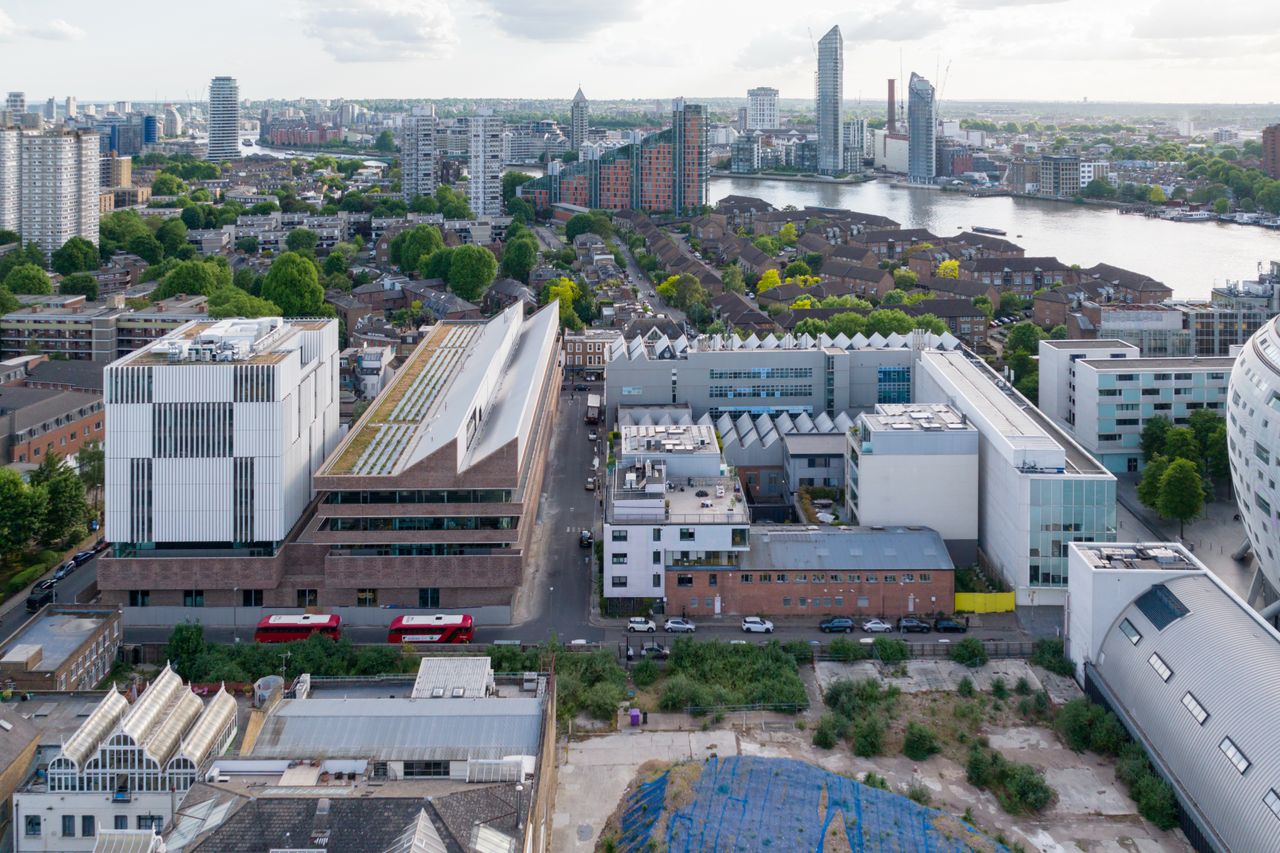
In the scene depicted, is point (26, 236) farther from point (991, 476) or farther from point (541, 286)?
point (991, 476)

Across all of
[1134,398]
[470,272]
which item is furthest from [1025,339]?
[470,272]

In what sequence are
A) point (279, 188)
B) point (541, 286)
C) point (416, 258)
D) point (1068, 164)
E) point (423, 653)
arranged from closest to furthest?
point (423, 653) < point (541, 286) < point (416, 258) < point (279, 188) < point (1068, 164)

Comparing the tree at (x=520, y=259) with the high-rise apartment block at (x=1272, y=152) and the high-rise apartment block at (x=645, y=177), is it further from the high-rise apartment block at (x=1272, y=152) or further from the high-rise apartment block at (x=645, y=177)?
the high-rise apartment block at (x=1272, y=152)

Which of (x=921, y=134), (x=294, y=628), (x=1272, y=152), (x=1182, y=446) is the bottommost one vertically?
(x=294, y=628)

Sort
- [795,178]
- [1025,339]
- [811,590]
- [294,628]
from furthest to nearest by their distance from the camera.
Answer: [795,178]
[1025,339]
[811,590]
[294,628]

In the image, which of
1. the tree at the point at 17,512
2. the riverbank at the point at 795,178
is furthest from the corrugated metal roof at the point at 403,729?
the riverbank at the point at 795,178

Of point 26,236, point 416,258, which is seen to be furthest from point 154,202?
point 416,258

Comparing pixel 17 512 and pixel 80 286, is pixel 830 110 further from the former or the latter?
pixel 17 512
